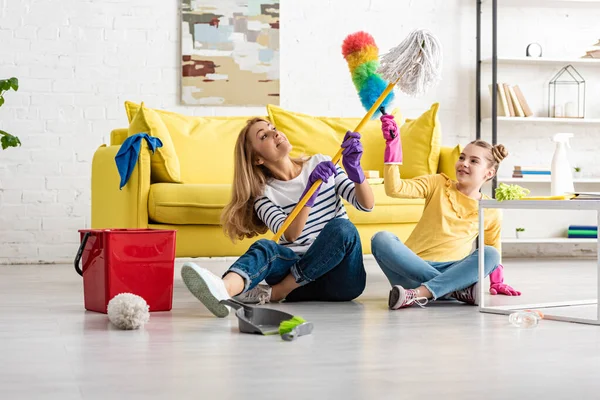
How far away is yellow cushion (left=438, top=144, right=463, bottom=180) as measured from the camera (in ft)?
Answer: 13.8

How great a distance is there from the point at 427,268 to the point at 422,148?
160 centimetres

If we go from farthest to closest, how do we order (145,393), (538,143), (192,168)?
(538,143) → (192,168) → (145,393)

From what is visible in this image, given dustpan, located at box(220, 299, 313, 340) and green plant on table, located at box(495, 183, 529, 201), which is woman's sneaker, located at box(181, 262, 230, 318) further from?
green plant on table, located at box(495, 183, 529, 201)

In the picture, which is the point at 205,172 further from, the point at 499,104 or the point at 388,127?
the point at 499,104

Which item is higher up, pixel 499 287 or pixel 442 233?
pixel 442 233

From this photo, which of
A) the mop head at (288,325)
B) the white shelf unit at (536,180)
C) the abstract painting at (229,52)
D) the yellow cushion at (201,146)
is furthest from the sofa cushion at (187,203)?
the white shelf unit at (536,180)

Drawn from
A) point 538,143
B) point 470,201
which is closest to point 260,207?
point 470,201

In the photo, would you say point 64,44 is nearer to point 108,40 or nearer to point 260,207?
point 108,40

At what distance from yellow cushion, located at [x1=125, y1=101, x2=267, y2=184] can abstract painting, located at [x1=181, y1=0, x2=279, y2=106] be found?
3.04ft

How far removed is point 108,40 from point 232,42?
0.75m

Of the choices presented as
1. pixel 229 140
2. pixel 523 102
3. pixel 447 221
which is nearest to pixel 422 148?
pixel 229 140

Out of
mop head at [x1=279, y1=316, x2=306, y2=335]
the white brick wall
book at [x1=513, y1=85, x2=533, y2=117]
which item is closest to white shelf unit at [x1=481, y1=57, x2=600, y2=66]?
book at [x1=513, y1=85, x2=533, y2=117]

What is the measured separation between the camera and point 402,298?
2.71 m

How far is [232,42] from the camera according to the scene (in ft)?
17.2
